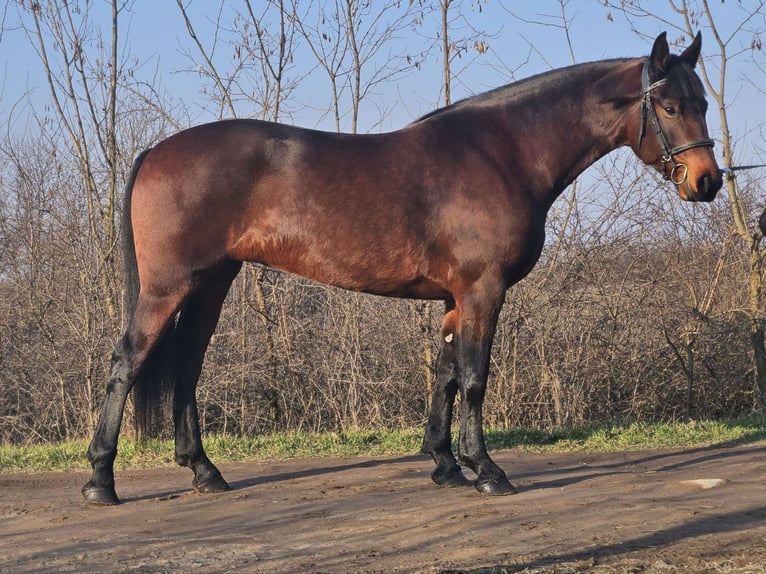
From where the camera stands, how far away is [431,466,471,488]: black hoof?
5.73 m

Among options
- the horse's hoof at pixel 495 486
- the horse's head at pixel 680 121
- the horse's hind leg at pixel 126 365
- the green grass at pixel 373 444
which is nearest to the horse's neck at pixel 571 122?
the horse's head at pixel 680 121

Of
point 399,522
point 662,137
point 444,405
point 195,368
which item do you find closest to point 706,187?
point 662,137

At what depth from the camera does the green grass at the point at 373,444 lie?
7219 mm

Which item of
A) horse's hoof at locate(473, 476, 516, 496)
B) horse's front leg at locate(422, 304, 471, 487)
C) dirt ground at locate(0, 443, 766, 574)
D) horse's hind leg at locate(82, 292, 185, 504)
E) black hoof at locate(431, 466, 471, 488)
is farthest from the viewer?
horse's front leg at locate(422, 304, 471, 487)

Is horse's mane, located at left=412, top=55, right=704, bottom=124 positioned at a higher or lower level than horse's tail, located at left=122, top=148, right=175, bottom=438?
higher

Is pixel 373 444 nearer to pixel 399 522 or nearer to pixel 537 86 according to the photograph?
pixel 399 522

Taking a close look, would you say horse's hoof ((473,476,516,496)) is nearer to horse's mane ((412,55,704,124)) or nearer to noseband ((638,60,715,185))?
noseband ((638,60,715,185))

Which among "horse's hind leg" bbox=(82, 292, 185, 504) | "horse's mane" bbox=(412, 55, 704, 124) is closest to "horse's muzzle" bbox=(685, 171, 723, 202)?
"horse's mane" bbox=(412, 55, 704, 124)

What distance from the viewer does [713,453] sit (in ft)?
22.6

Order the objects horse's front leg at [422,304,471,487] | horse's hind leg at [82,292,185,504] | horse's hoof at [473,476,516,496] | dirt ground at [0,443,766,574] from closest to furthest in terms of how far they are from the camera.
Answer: dirt ground at [0,443,766,574] < horse's hoof at [473,476,516,496] < horse's hind leg at [82,292,185,504] < horse's front leg at [422,304,471,487]

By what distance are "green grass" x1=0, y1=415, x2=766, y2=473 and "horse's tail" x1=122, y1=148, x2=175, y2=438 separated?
3.97 feet

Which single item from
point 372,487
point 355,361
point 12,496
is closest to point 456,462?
point 372,487

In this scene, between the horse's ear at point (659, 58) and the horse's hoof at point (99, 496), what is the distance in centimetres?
416

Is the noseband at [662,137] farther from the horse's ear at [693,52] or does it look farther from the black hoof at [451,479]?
the black hoof at [451,479]
